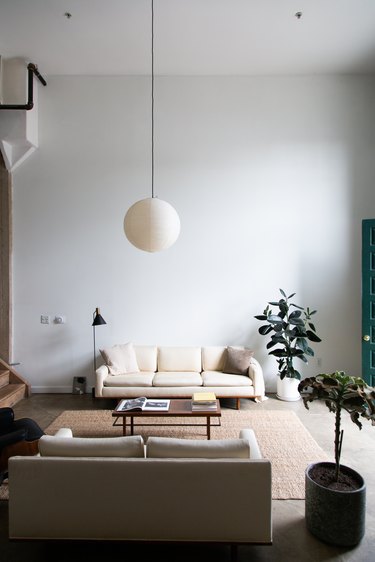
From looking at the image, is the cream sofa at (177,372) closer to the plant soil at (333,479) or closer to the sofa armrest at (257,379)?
the sofa armrest at (257,379)

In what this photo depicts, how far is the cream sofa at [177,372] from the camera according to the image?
15.1 ft

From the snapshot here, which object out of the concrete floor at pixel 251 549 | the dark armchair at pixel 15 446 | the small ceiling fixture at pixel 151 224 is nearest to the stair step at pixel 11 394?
the dark armchair at pixel 15 446

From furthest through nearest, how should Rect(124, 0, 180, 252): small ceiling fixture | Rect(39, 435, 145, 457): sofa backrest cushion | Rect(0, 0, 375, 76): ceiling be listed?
Rect(0, 0, 375, 76): ceiling → Rect(124, 0, 180, 252): small ceiling fixture → Rect(39, 435, 145, 457): sofa backrest cushion

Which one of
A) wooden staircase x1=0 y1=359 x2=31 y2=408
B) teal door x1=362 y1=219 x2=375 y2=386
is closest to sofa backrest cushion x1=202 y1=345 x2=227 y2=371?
teal door x1=362 y1=219 x2=375 y2=386

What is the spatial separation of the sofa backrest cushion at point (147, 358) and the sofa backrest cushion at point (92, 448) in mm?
2865

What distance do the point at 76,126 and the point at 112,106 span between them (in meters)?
0.58

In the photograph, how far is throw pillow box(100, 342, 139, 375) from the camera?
486cm

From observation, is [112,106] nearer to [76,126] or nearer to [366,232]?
[76,126]

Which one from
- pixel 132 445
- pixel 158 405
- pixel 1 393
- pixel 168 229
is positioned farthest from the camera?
pixel 1 393

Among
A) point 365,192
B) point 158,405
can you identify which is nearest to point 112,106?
point 365,192

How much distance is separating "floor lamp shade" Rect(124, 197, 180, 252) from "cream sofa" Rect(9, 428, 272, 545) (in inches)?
62.3

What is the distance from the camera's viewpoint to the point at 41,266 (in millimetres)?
5418

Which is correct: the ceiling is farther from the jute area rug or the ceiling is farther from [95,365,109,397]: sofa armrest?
the jute area rug

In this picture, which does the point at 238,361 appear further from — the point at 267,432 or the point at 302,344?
the point at 267,432
